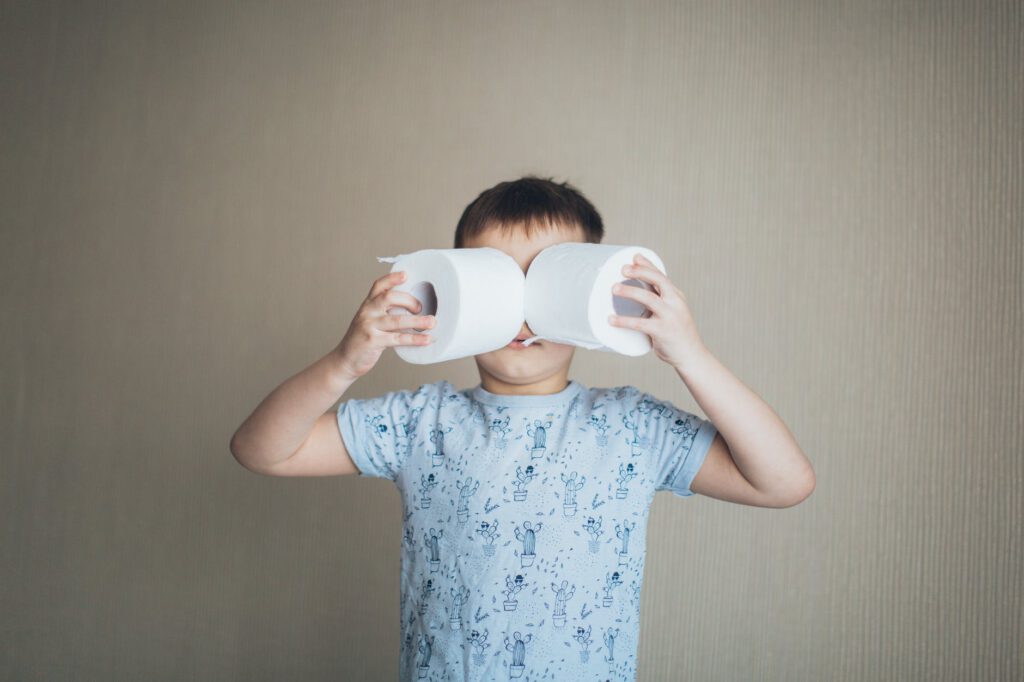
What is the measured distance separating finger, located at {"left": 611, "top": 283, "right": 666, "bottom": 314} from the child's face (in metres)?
0.17

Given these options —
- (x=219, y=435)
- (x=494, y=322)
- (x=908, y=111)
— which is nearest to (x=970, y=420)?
(x=908, y=111)

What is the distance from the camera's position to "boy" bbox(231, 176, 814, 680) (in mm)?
933

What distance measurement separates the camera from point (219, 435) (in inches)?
73.8

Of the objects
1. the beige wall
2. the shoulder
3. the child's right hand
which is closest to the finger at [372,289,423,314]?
the child's right hand

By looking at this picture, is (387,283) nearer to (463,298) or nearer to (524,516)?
(463,298)

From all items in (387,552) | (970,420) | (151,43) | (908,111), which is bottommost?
(387,552)

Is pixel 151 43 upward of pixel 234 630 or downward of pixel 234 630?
upward

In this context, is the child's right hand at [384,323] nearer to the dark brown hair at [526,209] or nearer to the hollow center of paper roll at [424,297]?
the hollow center of paper roll at [424,297]

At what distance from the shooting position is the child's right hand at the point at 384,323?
2.97 ft

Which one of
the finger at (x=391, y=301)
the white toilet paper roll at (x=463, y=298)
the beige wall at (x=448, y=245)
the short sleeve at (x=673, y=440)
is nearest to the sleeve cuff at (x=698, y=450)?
the short sleeve at (x=673, y=440)

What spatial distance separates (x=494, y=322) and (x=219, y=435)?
1163mm

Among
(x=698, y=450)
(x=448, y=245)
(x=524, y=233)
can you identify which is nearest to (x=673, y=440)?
(x=698, y=450)

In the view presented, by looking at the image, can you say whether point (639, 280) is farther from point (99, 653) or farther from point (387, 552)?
point (99, 653)

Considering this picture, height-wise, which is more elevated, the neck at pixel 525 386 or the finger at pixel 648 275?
the finger at pixel 648 275
